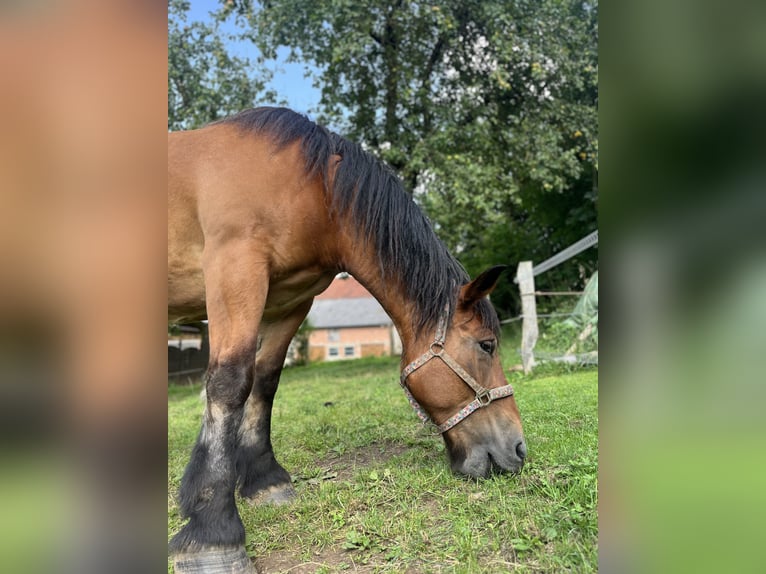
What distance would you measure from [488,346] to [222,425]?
146 centimetres

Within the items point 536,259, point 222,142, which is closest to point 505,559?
point 222,142

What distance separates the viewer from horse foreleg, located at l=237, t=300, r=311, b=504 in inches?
115

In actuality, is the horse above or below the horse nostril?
above

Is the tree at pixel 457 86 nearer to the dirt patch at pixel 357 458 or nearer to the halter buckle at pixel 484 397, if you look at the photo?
the dirt patch at pixel 357 458

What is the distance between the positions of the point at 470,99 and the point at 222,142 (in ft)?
28.7

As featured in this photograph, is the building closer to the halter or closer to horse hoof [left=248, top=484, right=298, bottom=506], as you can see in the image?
horse hoof [left=248, top=484, right=298, bottom=506]

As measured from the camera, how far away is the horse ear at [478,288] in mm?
2592

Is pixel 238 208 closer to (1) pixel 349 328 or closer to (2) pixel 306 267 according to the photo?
(2) pixel 306 267

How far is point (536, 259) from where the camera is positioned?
15.8 m

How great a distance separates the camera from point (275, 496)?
2.89 metres
